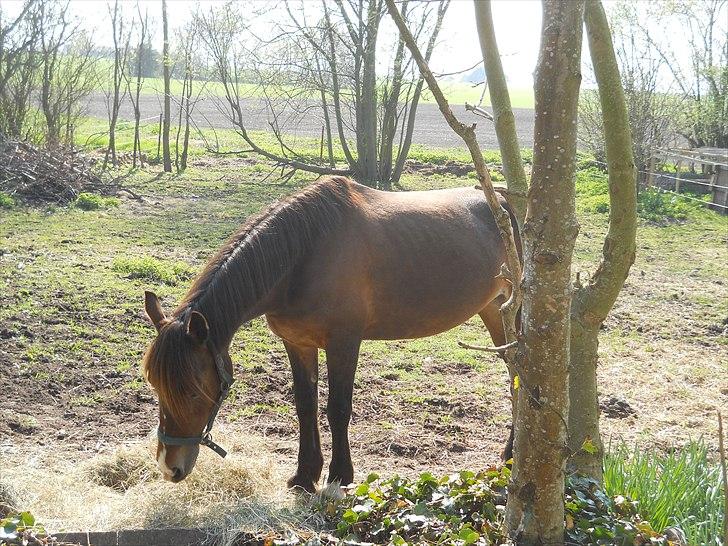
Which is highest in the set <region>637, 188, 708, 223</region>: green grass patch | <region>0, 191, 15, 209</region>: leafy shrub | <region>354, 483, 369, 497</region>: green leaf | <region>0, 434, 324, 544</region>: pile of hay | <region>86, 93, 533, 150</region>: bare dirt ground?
<region>86, 93, 533, 150</region>: bare dirt ground

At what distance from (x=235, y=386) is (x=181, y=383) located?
2.31 meters

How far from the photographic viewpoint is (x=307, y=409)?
4.38m

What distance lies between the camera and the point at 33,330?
21.4 ft

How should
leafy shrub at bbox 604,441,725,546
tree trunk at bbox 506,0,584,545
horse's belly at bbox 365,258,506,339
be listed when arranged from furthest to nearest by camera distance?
horse's belly at bbox 365,258,506,339 → leafy shrub at bbox 604,441,725,546 → tree trunk at bbox 506,0,584,545

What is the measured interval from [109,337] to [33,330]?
2.14ft

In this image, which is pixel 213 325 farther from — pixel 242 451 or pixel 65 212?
pixel 65 212

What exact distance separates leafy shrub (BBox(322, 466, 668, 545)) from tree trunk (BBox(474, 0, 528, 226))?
1.13 meters

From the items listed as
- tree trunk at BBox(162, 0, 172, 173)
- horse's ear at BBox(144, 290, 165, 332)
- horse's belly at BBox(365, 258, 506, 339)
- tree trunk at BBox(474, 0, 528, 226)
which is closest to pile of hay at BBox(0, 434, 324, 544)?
horse's ear at BBox(144, 290, 165, 332)

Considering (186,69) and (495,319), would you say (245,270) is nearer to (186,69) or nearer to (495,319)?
(495,319)

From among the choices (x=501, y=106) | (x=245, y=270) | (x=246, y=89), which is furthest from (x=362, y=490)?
(x=246, y=89)

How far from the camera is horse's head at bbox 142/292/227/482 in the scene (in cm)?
346

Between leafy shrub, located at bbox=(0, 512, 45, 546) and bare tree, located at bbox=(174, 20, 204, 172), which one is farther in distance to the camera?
bare tree, located at bbox=(174, 20, 204, 172)

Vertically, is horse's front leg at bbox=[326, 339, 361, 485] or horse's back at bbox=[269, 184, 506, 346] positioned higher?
horse's back at bbox=[269, 184, 506, 346]

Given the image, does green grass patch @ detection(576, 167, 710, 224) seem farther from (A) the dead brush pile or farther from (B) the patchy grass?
(A) the dead brush pile
